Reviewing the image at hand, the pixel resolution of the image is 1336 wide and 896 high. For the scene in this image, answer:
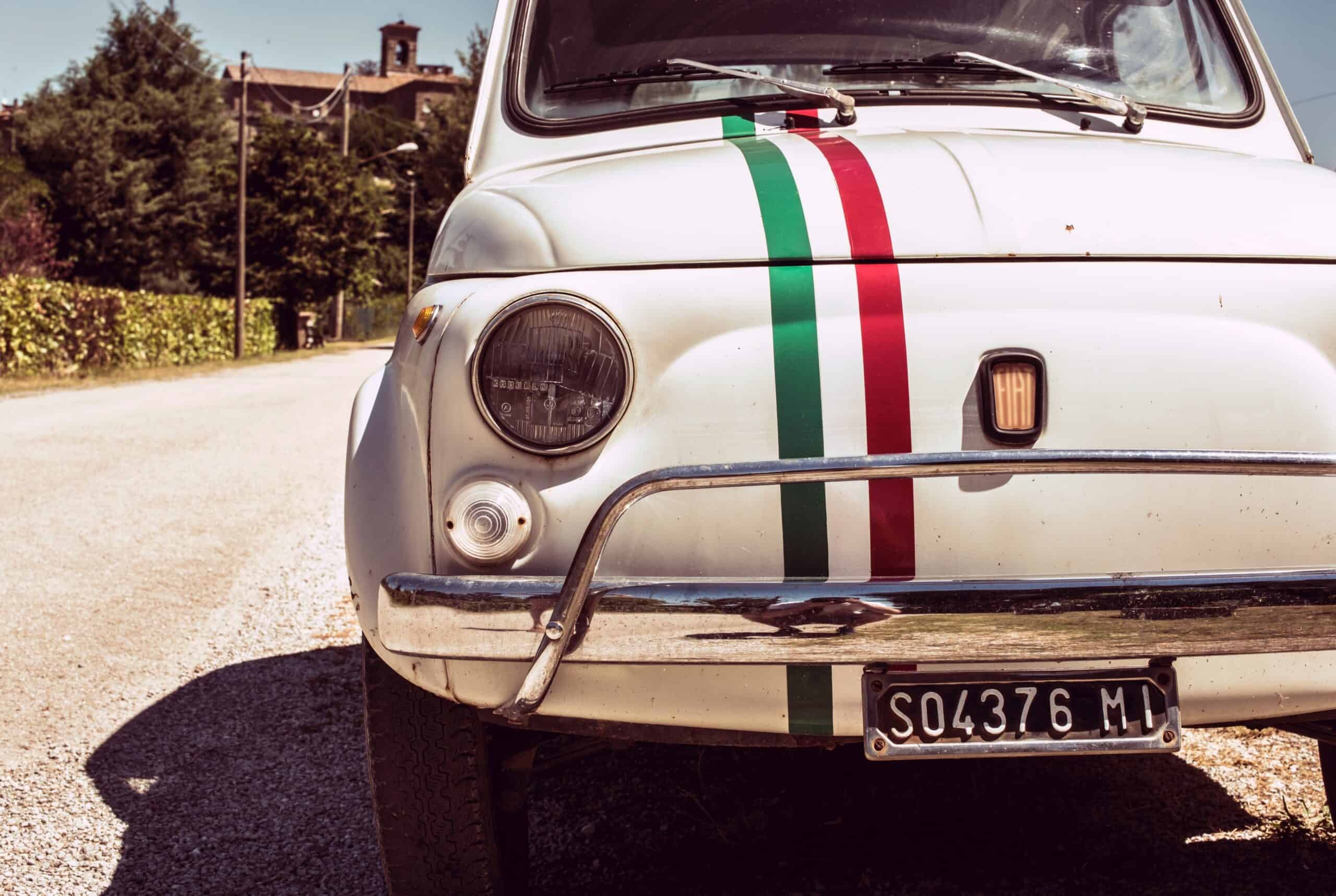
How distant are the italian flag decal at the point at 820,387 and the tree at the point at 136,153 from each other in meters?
38.6

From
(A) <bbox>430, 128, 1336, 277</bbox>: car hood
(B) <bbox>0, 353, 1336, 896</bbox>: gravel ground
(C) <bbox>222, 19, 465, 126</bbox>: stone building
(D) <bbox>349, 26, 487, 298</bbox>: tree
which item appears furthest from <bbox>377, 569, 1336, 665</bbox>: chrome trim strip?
(C) <bbox>222, 19, 465, 126</bbox>: stone building

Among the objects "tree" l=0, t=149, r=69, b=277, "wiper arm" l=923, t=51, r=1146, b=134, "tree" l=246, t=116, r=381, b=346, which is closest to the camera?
"wiper arm" l=923, t=51, r=1146, b=134

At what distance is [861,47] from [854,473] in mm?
1662

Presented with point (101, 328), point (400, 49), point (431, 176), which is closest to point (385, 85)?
point (400, 49)

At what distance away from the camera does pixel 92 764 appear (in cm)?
328

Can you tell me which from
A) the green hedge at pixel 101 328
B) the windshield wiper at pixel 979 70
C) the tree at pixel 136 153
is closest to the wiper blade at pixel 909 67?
the windshield wiper at pixel 979 70

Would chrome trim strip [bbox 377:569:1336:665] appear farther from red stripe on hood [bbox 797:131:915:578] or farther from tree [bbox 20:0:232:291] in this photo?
tree [bbox 20:0:232:291]

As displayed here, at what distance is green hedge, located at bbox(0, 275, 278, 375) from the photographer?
Answer: 18.4m

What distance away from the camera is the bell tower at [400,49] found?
106 m

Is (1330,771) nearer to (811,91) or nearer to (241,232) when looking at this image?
(811,91)

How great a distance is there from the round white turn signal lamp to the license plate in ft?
1.91

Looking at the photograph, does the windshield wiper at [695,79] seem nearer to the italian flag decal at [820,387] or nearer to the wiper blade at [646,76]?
the wiper blade at [646,76]

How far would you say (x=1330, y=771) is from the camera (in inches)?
109

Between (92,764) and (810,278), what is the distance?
2.49 meters
